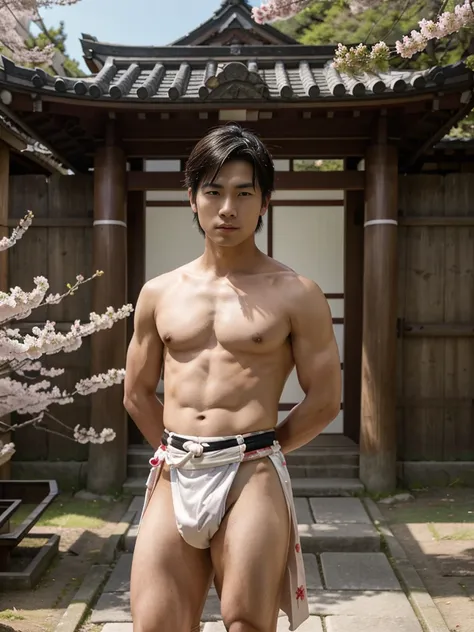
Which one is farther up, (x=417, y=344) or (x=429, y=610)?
(x=417, y=344)

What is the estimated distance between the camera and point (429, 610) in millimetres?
4363

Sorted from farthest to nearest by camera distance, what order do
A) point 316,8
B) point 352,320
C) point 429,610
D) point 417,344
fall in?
point 316,8 → point 352,320 → point 417,344 → point 429,610

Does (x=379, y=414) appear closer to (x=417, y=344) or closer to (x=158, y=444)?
(x=417, y=344)

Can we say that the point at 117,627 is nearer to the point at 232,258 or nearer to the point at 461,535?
the point at 232,258

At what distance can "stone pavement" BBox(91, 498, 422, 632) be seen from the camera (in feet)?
14.0

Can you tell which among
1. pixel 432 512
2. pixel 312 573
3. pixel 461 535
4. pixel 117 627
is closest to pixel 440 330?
pixel 432 512

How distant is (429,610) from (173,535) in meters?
2.64

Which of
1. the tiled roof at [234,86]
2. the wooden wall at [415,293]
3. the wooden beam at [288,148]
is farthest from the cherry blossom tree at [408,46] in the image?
the wooden wall at [415,293]

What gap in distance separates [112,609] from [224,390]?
2662 mm

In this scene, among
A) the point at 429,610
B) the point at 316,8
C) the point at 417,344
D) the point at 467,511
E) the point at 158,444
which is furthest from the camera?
the point at 316,8

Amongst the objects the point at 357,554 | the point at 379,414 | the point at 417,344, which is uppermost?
the point at 417,344

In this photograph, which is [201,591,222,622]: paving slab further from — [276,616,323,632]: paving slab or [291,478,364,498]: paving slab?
[291,478,364,498]: paving slab

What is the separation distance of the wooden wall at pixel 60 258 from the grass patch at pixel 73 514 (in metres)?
0.66

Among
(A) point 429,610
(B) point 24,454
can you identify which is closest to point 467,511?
(A) point 429,610
